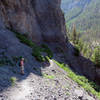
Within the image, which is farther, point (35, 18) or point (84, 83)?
point (35, 18)

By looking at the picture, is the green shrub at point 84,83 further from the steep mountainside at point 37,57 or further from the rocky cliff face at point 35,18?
the rocky cliff face at point 35,18

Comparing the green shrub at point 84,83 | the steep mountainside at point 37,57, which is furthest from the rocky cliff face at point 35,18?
the green shrub at point 84,83

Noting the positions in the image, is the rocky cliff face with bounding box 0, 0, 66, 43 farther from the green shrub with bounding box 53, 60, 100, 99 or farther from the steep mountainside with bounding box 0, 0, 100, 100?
the green shrub with bounding box 53, 60, 100, 99

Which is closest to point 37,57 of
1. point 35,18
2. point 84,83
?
point 84,83

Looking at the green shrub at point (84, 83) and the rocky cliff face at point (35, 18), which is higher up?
the rocky cliff face at point (35, 18)

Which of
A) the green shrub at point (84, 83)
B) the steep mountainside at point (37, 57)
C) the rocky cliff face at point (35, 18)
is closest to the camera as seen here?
the steep mountainside at point (37, 57)

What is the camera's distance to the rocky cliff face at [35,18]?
747 inches

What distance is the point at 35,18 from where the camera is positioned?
27000 mm

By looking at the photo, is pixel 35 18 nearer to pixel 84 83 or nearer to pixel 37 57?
pixel 37 57

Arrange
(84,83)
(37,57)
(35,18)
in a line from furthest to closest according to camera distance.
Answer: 1. (35,18)
2. (84,83)
3. (37,57)

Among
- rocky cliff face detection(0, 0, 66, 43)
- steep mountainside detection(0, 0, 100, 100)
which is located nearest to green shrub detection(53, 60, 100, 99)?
steep mountainside detection(0, 0, 100, 100)

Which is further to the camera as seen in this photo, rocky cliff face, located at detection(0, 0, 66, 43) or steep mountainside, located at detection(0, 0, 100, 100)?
rocky cliff face, located at detection(0, 0, 66, 43)

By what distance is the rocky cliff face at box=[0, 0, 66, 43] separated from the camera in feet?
62.3

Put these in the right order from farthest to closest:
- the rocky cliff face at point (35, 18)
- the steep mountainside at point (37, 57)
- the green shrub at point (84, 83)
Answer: the rocky cliff face at point (35, 18) < the green shrub at point (84, 83) < the steep mountainside at point (37, 57)
